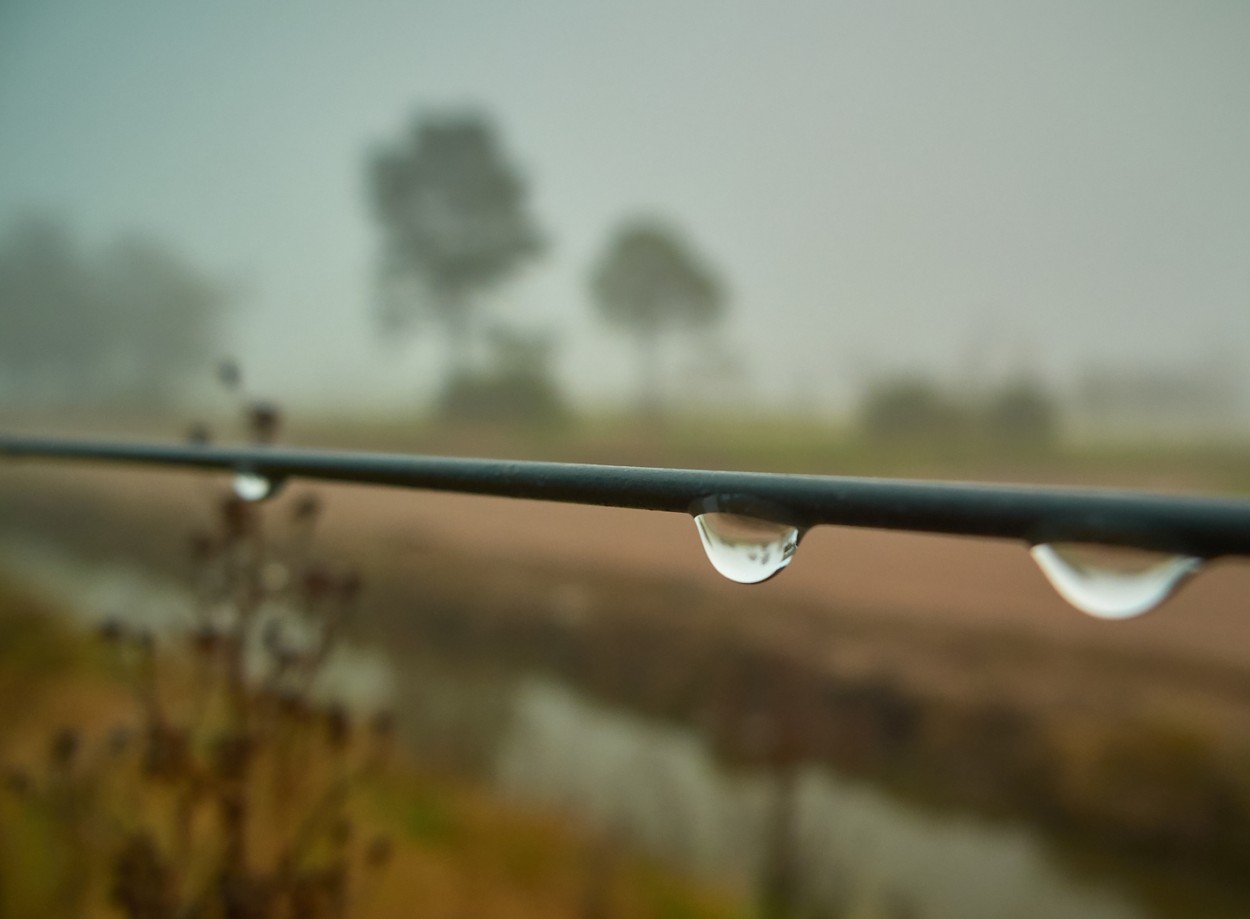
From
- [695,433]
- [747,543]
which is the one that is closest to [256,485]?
[747,543]

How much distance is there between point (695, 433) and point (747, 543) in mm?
1039

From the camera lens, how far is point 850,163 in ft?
4.15

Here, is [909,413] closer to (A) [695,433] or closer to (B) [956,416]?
(B) [956,416]

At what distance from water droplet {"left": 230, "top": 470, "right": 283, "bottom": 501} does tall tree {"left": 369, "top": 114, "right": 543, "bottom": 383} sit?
0.94 metres

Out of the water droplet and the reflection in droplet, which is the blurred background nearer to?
the water droplet

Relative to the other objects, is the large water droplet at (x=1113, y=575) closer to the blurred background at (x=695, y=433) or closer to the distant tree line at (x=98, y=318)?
the blurred background at (x=695, y=433)

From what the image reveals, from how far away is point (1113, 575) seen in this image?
0.22m

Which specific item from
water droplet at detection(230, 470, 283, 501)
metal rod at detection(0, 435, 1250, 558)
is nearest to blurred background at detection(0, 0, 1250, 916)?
water droplet at detection(230, 470, 283, 501)

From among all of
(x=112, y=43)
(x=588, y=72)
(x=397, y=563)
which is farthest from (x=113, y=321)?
(x=588, y=72)

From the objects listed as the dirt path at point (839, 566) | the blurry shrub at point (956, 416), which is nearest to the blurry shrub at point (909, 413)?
the blurry shrub at point (956, 416)

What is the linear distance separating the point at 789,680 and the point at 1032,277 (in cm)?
70

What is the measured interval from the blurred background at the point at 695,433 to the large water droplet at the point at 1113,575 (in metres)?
0.75

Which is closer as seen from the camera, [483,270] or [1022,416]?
[1022,416]

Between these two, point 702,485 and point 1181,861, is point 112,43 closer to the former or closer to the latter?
point 702,485
